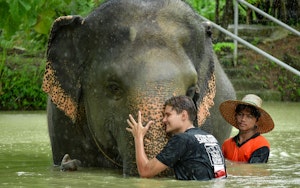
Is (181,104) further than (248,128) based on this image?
No

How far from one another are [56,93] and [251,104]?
1.85 metres

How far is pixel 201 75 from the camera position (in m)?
6.84

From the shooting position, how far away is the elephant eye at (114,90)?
245 inches

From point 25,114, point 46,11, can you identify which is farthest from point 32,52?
point 46,11

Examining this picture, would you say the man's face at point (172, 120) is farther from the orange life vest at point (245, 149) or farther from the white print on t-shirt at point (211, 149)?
the orange life vest at point (245, 149)

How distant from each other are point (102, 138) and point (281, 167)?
1744mm

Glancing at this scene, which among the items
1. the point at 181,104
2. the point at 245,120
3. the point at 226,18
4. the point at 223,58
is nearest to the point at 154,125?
the point at 181,104

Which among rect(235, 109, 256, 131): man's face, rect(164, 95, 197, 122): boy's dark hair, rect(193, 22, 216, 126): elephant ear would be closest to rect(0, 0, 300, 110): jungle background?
rect(235, 109, 256, 131): man's face

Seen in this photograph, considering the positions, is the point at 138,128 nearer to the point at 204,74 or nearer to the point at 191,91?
the point at 191,91

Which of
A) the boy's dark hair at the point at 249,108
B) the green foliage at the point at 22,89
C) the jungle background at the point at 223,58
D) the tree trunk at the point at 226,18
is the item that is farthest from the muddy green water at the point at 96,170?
the tree trunk at the point at 226,18

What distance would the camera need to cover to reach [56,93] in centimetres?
691

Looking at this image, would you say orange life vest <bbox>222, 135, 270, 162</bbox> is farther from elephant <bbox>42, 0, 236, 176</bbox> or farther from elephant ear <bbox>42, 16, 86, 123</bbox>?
elephant ear <bbox>42, 16, 86, 123</bbox>

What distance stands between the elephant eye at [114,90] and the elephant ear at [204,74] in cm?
69

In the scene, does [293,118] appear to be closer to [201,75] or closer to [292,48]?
[292,48]
